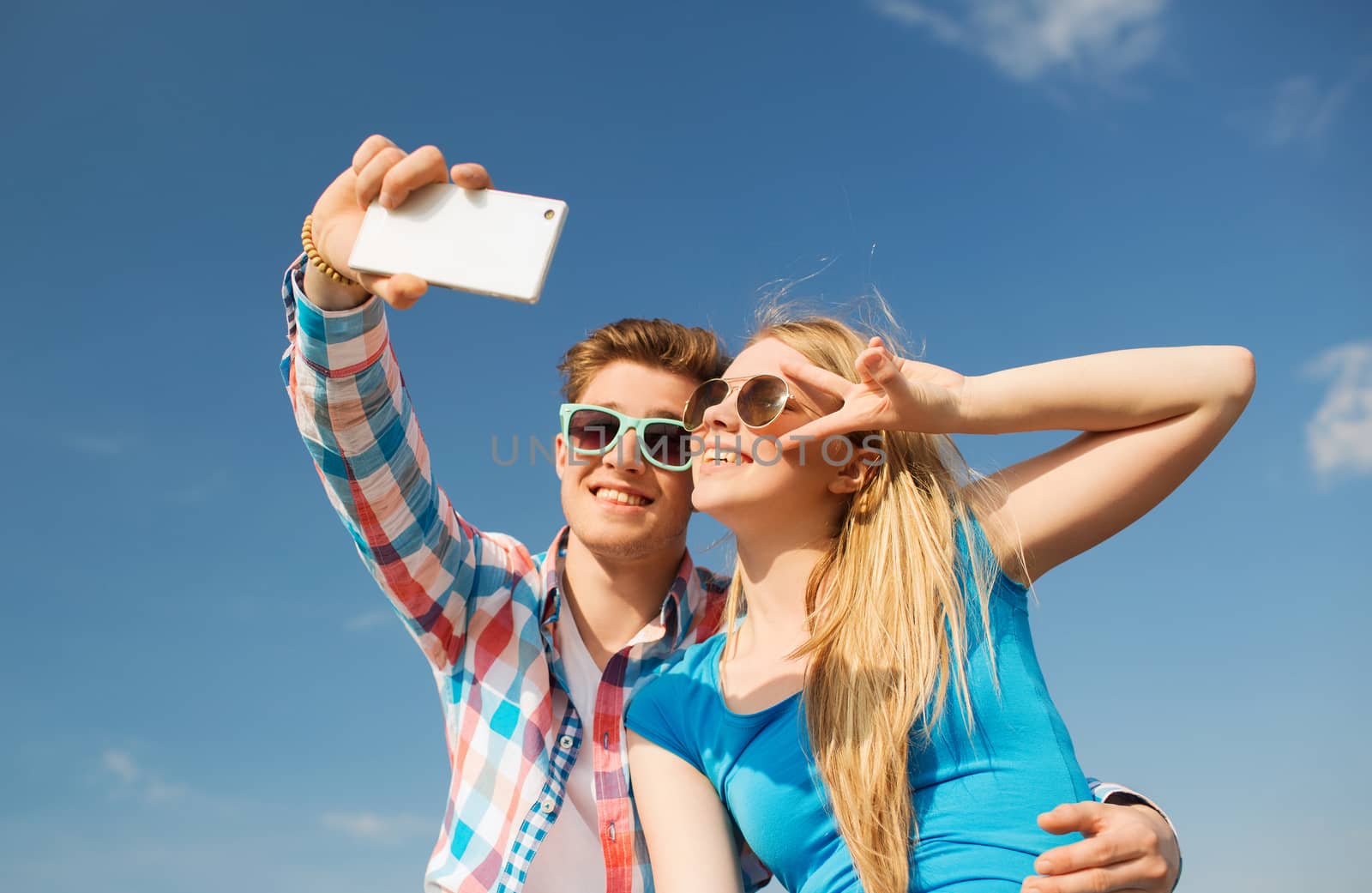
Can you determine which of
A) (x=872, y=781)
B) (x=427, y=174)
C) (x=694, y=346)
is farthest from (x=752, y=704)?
(x=694, y=346)

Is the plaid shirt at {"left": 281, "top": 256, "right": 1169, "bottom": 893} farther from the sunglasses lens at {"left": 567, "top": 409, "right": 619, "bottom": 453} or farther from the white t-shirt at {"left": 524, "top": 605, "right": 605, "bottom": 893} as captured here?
the sunglasses lens at {"left": 567, "top": 409, "right": 619, "bottom": 453}

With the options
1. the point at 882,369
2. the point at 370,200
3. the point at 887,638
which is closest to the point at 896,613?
the point at 887,638

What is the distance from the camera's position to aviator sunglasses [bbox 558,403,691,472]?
Answer: 502 cm

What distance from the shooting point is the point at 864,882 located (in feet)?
10.00

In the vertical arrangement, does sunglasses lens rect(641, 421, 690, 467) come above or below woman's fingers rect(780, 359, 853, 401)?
above

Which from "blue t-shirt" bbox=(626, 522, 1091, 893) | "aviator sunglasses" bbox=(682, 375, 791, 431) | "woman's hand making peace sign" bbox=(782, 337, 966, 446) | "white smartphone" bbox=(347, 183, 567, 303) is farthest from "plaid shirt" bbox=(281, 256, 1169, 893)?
"woman's hand making peace sign" bbox=(782, 337, 966, 446)

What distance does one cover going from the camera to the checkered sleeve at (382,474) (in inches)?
151

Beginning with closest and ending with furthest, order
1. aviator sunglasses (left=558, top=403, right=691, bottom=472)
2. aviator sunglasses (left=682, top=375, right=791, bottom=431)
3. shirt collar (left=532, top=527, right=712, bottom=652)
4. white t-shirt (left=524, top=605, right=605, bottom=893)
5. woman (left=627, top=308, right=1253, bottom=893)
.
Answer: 1. woman (left=627, top=308, right=1253, bottom=893)
2. aviator sunglasses (left=682, top=375, right=791, bottom=431)
3. white t-shirt (left=524, top=605, right=605, bottom=893)
4. shirt collar (left=532, top=527, right=712, bottom=652)
5. aviator sunglasses (left=558, top=403, right=691, bottom=472)

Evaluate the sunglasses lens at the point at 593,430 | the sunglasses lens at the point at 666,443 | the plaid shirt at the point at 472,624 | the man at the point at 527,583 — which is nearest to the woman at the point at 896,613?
the man at the point at 527,583

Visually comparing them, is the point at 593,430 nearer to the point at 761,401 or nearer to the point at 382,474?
the point at 382,474

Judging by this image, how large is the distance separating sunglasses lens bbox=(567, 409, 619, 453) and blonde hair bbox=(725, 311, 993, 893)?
Result: 5.25ft

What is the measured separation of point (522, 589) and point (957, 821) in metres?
2.61

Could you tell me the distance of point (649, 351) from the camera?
5.41 m

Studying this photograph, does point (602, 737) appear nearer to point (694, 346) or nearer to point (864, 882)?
point (864, 882)
